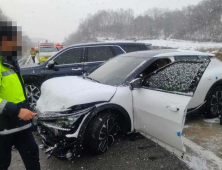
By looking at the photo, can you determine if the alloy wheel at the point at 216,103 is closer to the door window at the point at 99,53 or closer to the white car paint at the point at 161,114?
the white car paint at the point at 161,114

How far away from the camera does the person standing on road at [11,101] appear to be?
5.53 ft

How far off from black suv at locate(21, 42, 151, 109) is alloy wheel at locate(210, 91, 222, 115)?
10.1 ft

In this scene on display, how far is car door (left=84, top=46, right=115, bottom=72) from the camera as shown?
226 inches

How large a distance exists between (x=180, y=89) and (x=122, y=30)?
3651 inches

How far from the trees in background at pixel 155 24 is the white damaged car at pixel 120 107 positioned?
63.4 metres

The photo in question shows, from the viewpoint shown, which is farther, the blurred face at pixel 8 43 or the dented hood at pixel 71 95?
the dented hood at pixel 71 95

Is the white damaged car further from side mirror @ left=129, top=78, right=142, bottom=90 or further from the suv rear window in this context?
the suv rear window

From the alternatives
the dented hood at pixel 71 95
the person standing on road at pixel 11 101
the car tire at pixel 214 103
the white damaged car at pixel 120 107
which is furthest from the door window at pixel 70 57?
the person standing on road at pixel 11 101

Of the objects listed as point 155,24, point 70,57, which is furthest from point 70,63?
point 155,24

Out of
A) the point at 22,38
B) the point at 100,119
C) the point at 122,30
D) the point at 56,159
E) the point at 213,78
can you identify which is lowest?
the point at 56,159

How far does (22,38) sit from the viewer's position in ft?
6.00

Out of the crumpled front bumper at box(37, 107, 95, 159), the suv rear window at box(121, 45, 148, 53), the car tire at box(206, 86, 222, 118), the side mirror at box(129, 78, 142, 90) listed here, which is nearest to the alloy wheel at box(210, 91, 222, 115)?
the car tire at box(206, 86, 222, 118)

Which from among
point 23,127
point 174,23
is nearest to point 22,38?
point 23,127

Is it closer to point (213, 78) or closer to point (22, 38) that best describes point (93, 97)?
point (22, 38)
